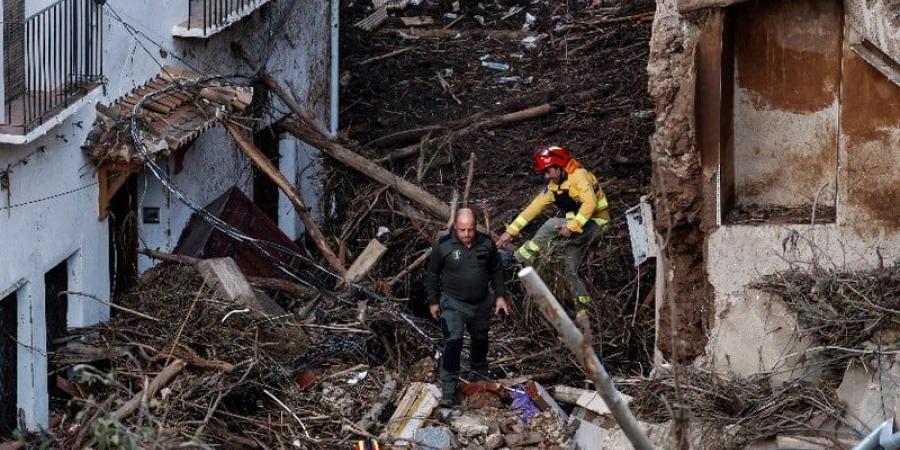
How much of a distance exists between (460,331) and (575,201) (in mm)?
2061

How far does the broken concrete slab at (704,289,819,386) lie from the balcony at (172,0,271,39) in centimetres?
627

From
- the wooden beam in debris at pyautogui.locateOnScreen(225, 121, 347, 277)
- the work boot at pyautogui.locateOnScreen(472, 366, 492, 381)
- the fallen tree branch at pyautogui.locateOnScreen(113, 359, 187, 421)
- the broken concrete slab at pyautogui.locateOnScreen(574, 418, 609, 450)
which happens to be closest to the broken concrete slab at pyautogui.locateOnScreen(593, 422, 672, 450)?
the broken concrete slab at pyautogui.locateOnScreen(574, 418, 609, 450)

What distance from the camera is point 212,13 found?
16656 millimetres

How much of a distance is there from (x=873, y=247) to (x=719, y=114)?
1.48 meters

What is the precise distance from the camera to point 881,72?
1167cm

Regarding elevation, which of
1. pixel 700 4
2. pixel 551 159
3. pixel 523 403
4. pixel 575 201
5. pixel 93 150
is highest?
pixel 700 4

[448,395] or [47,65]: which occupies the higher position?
[47,65]

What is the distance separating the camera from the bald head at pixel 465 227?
13453 mm

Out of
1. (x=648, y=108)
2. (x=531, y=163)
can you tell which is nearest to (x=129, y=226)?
(x=531, y=163)

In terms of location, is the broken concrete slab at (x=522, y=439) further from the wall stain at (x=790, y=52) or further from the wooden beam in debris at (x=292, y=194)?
the wooden beam in debris at (x=292, y=194)

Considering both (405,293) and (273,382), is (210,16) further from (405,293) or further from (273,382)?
(273,382)

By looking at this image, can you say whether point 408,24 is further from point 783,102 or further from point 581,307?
point 783,102

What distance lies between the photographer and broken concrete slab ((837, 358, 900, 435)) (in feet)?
36.2

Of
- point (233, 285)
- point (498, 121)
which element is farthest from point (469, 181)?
point (233, 285)
